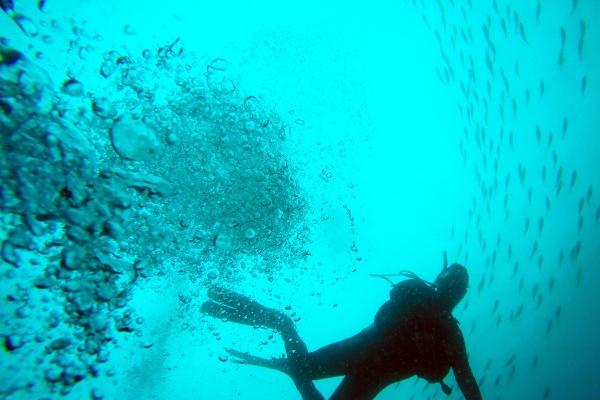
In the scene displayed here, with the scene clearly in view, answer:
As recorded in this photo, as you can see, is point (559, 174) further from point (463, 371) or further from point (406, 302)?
point (406, 302)

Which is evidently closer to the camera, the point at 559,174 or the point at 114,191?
the point at 114,191

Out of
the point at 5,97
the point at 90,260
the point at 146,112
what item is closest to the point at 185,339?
the point at 90,260

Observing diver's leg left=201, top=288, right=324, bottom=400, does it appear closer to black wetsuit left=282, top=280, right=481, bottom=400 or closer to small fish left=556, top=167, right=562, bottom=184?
black wetsuit left=282, top=280, right=481, bottom=400

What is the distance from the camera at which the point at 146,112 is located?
4895 mm

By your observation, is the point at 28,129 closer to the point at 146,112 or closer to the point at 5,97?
the point at 5,97

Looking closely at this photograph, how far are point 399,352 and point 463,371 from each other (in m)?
0.79

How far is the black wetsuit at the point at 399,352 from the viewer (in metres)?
4.18

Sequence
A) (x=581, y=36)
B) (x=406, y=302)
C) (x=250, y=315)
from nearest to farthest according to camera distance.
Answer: (x=406, y=302) → (x=250, y=315) → (x=581, y=36)

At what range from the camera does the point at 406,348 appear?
4352mm

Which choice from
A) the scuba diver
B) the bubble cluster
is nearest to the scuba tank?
the scuba diver

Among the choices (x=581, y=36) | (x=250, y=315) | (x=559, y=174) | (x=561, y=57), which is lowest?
(x=250, y=315)

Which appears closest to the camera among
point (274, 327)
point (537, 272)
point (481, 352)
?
point (274, 327)

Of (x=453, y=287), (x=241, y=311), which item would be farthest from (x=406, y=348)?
(x=241, y=311)

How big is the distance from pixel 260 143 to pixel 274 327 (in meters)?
3.36
